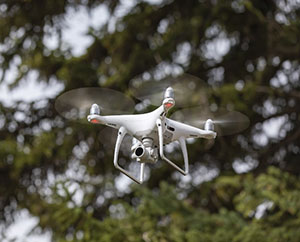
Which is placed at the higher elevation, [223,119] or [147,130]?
[147,130]

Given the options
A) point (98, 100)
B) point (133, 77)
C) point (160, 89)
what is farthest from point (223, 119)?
point (133, 77)

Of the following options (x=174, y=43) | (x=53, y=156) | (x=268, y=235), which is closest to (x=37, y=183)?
(x=53, y=156)

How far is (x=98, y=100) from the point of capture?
6.49 feet

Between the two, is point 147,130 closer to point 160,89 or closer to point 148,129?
point 148,129

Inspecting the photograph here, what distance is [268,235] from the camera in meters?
4.43

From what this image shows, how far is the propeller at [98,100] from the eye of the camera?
1.96 metres

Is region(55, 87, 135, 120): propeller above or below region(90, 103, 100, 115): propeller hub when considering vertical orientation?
below

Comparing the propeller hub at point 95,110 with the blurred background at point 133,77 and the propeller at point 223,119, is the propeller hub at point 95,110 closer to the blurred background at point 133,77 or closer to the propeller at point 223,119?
the propeller at point 223,119

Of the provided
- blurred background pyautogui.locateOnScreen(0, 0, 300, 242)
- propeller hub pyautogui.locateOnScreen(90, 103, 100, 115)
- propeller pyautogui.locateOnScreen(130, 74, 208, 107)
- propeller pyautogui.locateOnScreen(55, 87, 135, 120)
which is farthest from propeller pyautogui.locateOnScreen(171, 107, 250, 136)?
blurred background pyautogui.locateOnScreen(0, 0, 300, 242)

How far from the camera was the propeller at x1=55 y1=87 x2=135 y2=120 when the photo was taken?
6.45 feet

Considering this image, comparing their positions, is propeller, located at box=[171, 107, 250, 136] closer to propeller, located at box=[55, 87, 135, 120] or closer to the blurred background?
propeller, located at box=[55, 87, 135, 120]

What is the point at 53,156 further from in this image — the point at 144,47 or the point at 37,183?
the point at 144,47

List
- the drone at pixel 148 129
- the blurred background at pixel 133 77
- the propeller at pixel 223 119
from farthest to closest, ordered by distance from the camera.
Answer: the blurred background at pixel 133 77 < the propeller at pixel 223 119 < the drone at pixel 148 129

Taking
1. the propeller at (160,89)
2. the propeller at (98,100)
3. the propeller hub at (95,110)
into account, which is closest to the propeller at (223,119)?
the propeller at (160,89)
